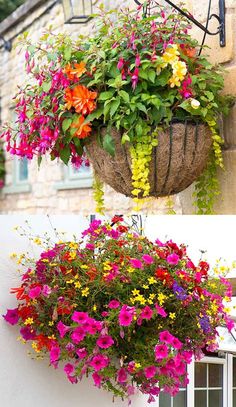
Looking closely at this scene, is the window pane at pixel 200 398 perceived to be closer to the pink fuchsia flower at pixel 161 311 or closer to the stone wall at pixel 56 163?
the stone wall at pixel 56 163

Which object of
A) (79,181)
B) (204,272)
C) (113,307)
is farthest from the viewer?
(79,181)

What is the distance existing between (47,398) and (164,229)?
3.30ft

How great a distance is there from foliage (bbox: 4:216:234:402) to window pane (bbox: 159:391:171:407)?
127 cm

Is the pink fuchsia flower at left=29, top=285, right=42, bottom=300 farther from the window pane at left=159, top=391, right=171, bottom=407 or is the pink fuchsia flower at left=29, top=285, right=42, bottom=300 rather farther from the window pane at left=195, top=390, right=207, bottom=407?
the window pane at left=195, top=390, right=207, bottom=407

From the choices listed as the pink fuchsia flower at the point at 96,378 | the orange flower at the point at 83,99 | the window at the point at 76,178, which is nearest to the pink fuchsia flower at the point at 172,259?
the pink fuchsia flower at the point at 96,378

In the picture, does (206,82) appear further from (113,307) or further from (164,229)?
(113,307)

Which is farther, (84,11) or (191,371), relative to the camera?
(84,11)

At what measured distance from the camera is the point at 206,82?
143 inches

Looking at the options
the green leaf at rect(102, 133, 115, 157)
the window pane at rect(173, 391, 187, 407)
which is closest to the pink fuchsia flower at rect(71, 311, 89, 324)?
the green leaf at rect(102, 133, 115, 157)

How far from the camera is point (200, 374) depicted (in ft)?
15.1

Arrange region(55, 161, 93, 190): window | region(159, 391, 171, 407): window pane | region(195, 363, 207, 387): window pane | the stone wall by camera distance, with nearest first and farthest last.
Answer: the stone wall → region(159, 391, 171, 407): window pane → region(195, 363, 207, 387): window pane → region(55, 161, 93, 190): window

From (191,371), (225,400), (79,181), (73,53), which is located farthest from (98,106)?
(79,181)

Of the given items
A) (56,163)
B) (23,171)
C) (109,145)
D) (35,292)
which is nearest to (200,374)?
(109,145)

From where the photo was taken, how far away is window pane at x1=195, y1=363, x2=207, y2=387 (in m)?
4.58
